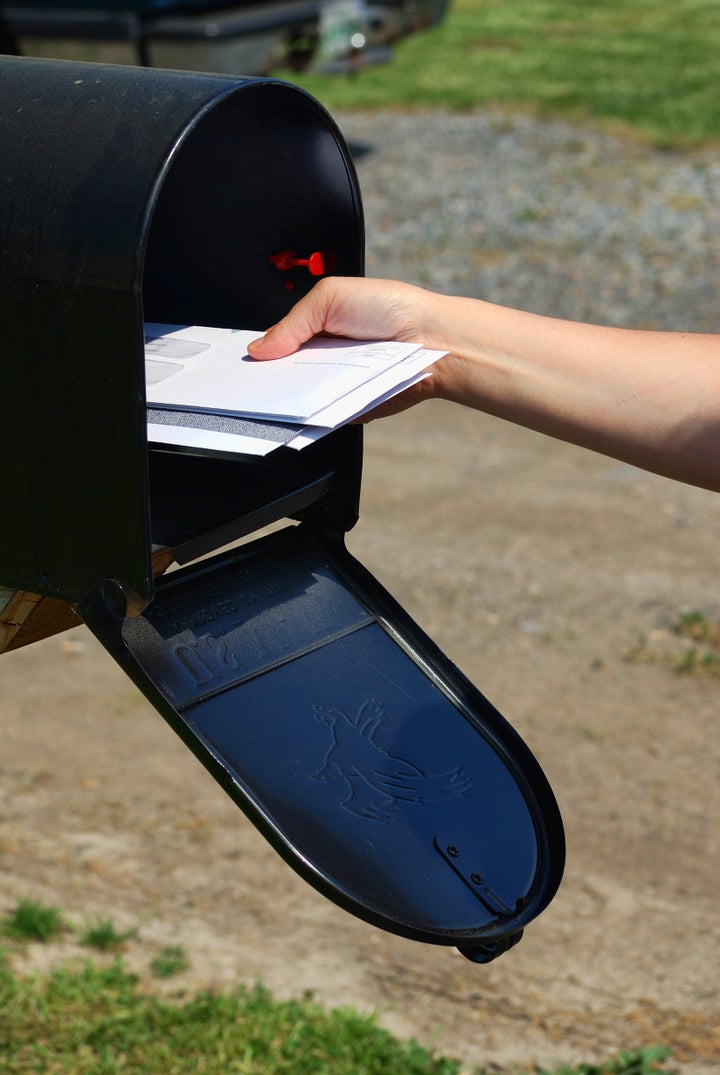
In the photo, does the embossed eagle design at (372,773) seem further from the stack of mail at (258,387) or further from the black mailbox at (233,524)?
the stack of mail at (258,387)

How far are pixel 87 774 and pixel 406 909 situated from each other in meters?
2.02

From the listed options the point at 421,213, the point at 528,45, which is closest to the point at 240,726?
the point at 421,213

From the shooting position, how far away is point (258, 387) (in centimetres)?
145

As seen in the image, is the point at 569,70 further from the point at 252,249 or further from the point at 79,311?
the point at 79,311

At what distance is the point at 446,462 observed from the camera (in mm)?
4996

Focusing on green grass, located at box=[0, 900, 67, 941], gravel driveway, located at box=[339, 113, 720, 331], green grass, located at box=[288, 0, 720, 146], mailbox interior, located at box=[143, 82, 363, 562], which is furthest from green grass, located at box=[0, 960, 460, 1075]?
green grass, located at box=[288, 0, 720, 146]

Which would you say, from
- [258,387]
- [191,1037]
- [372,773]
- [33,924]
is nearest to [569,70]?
[33,924]

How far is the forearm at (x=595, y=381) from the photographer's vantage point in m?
1.65

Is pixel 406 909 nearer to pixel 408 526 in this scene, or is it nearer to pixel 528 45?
pixel 408 526

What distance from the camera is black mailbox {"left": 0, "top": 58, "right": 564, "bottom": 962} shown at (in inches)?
49.8

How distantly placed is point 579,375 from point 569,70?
10072 mm

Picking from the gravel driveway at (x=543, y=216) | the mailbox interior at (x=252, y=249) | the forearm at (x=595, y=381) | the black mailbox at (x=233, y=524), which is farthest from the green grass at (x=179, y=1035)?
the gravel driveway at (x=543, y=216)

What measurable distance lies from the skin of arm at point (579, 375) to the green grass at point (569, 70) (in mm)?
7781

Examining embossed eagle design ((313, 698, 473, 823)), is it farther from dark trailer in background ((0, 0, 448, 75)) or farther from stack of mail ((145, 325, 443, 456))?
dark trailer in background ((0, 0, 448, 75))
